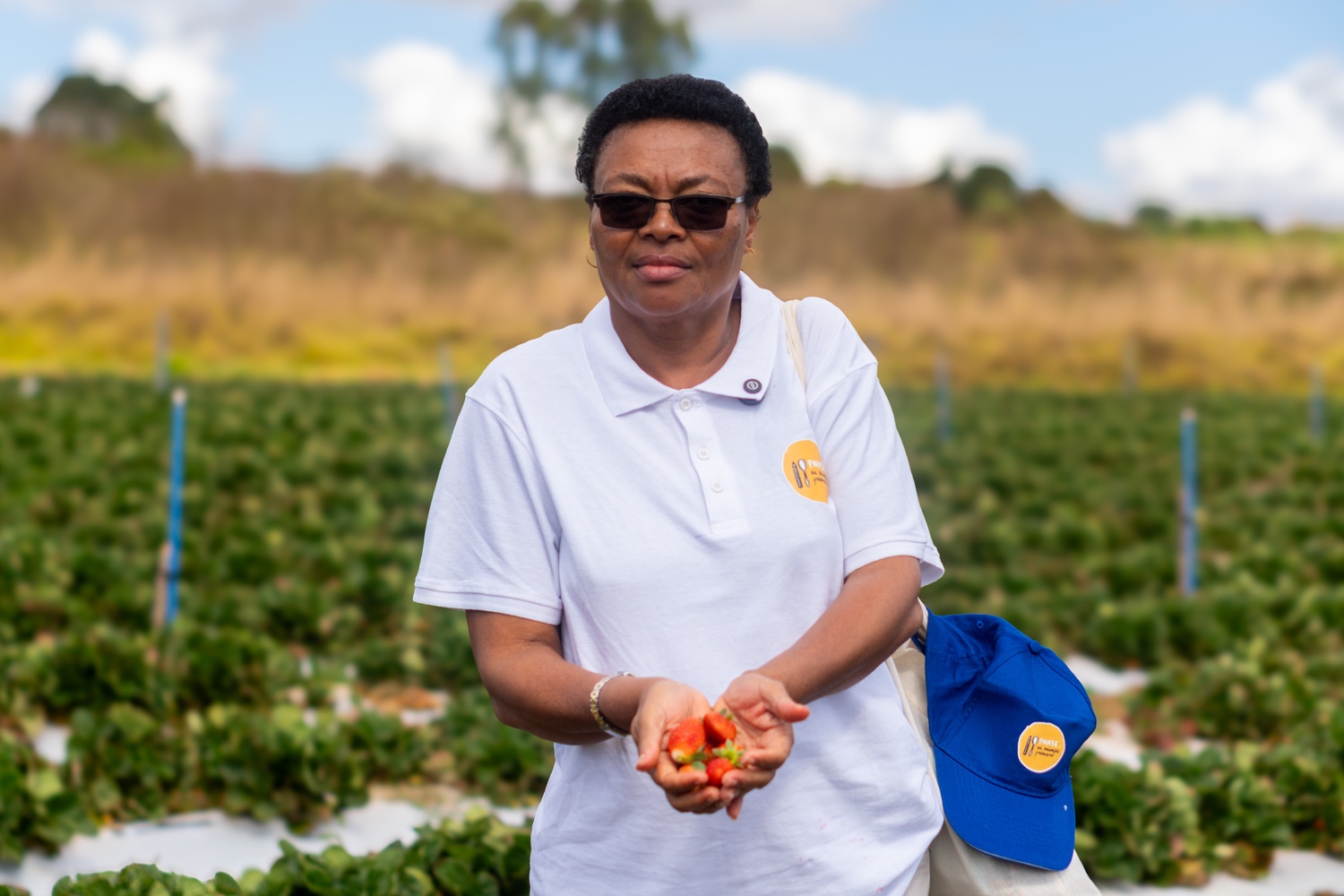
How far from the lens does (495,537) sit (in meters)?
1.72

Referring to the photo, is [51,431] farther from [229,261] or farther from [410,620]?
[229,261]

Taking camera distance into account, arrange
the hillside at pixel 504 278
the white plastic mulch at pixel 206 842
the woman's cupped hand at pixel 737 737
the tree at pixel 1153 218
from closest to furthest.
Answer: the woman's cupped hand at pixel 737 737
the white plastic mulch at pixel 206 842
the hillside at pixel 504 278
the tree at pixel 1153 218

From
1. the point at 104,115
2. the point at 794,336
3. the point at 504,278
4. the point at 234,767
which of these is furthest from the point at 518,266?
the point at 794,336

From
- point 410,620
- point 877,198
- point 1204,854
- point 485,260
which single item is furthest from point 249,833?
point 877,198

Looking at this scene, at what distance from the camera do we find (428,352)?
30.4 metres

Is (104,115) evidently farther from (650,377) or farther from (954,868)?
(954,868)

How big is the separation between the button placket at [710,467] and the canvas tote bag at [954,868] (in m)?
0.16

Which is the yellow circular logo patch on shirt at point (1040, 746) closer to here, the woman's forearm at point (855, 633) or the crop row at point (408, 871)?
the woman's forearm at point (855, 633)

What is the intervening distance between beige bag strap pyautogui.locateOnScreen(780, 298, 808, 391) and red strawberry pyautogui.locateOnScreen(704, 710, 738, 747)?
490 mm

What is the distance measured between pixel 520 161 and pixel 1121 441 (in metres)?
33.4

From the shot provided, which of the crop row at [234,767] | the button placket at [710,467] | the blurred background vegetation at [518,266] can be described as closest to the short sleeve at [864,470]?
the button placket at [710,467]

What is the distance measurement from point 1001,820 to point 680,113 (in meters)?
1.03

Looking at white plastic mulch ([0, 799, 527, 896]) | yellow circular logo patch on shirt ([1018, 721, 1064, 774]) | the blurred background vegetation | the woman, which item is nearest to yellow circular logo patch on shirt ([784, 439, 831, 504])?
the woman

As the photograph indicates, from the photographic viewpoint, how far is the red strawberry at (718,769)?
4.85 ft
